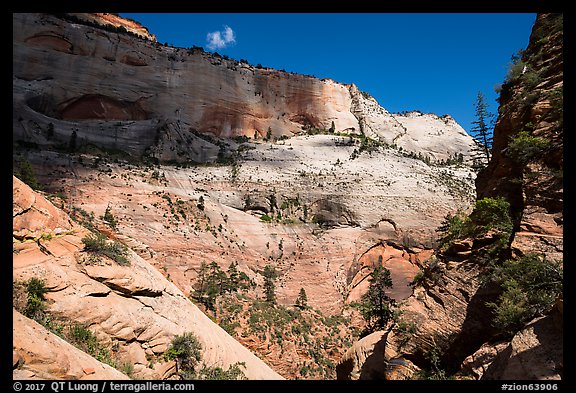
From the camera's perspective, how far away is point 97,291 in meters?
9.91

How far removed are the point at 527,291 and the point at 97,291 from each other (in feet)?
37.3

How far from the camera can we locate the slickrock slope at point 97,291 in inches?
359

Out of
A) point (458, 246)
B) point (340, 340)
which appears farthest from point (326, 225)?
point (458, 246)

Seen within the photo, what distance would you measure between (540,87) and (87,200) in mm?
30796

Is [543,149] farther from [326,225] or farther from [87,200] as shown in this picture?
[326,225]

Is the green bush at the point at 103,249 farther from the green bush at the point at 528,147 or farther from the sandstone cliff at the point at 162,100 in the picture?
the sandstone cliff at the point at 162,100

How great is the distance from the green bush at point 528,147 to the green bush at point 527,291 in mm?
3057

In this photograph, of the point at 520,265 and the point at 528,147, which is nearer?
the point at 520,265

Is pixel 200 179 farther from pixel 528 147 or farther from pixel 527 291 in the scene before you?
pixel 527 291

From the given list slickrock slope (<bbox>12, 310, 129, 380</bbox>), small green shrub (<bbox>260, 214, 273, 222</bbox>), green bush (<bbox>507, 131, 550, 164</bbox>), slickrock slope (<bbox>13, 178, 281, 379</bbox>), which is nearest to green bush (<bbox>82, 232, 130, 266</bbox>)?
slickrock slope (<bbox>13, 178, 281, 379</bbox>)

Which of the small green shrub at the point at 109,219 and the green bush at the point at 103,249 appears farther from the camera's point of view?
the small green shrub at the point at 109,219

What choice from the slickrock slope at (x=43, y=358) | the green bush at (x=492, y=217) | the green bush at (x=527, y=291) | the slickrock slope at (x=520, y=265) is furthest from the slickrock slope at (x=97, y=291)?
the green bush at (x=492, y=217)

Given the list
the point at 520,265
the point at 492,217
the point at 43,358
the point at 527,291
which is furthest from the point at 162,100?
the point at 527,291

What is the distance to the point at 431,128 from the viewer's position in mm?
81750
